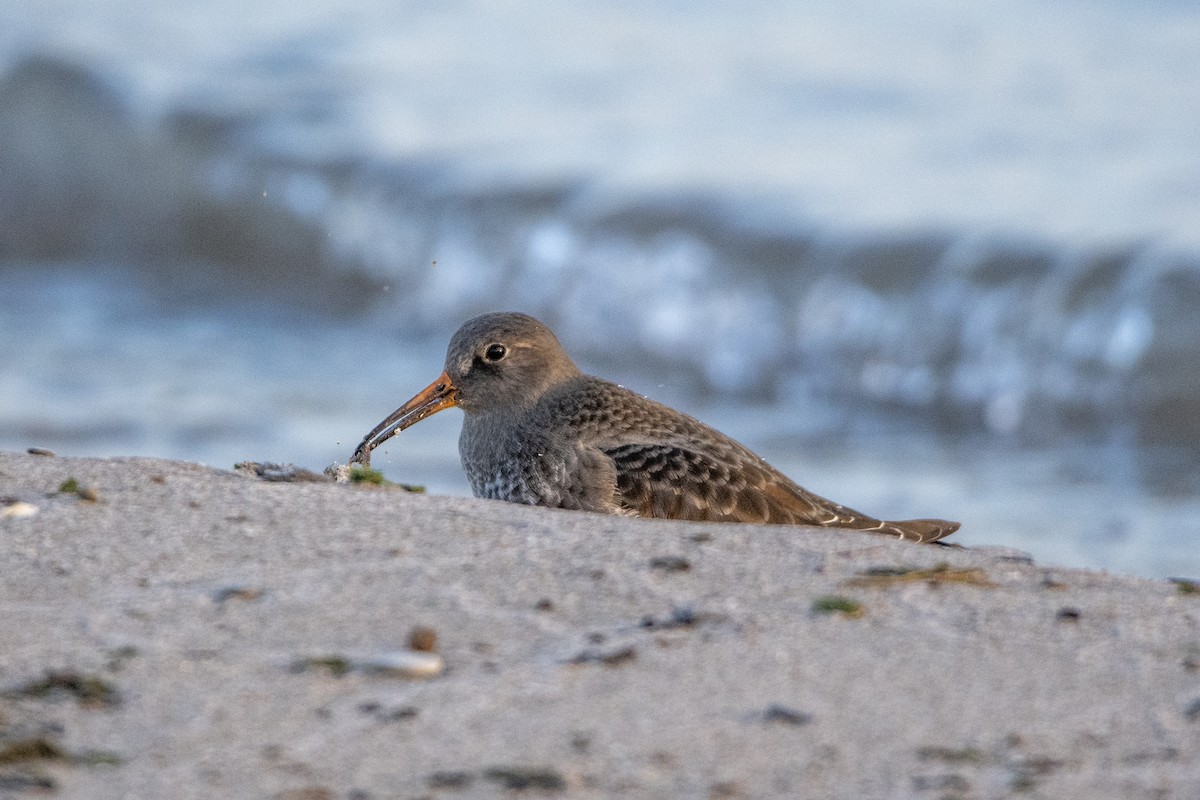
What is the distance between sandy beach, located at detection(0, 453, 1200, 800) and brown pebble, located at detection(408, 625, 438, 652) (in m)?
0.01

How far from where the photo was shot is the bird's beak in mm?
5879

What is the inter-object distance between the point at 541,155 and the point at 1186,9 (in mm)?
5513

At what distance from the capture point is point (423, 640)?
319 cm

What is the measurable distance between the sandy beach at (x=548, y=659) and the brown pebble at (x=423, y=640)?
0.04 ft

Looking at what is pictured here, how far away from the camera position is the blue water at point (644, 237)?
30.1 feet

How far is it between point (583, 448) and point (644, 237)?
259 inches

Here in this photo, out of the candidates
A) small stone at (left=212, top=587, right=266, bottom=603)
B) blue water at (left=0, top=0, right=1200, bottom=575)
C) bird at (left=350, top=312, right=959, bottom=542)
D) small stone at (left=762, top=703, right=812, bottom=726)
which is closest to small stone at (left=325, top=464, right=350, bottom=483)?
bird at (left=350, top=312, right=959, bottom=542)

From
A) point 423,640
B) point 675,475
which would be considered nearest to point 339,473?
point 675,475

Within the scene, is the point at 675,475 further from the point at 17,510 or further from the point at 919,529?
the point at 17,510

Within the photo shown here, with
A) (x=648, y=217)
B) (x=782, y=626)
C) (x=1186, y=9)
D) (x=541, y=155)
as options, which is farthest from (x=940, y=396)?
(x=782, y=626)

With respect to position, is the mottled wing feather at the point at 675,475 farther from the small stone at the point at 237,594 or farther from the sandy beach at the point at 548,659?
the small stone at the point at 237,594

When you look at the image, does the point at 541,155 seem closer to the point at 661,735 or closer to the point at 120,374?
the point at 120,374

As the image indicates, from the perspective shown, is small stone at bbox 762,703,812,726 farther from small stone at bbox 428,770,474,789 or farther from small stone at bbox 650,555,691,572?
small stone at bbox 650,555,691,572

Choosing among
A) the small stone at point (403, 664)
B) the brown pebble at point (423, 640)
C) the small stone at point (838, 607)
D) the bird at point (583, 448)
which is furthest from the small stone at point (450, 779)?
the bird at point (583, 448)
